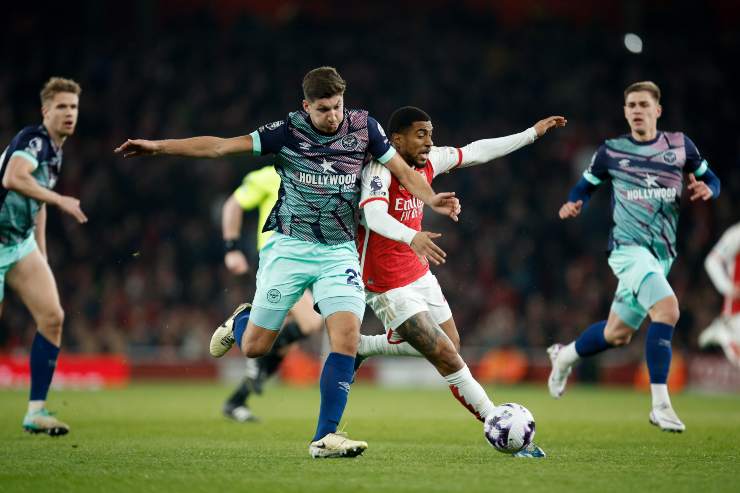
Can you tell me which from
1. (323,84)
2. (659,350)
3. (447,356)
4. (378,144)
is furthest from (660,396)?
(323,84)

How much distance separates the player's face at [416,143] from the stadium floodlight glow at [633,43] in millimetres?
17417

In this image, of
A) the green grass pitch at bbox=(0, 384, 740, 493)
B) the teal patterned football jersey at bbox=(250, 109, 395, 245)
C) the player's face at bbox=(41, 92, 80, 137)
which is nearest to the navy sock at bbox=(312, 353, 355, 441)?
the green grass pitch at bbox=(0, 384, 740, 493)

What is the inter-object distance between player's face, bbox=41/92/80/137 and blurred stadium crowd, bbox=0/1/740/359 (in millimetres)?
11679

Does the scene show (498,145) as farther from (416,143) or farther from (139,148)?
(139,148)

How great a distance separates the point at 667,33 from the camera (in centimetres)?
2512

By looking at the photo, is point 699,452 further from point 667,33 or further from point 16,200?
point 667,33

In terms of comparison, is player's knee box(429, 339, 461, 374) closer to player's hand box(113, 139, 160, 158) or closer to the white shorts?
the white shorts

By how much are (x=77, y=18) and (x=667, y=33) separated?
13384 millimetres

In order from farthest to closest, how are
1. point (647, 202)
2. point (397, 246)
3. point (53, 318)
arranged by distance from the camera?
point (647, 202) → point (53, 318) → point (397, 246)

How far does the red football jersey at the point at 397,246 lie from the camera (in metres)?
7.72

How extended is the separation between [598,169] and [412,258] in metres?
2.53

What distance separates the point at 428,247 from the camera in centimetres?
659

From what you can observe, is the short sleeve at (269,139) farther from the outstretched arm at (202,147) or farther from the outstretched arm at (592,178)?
the outstretched arm at (592,178)

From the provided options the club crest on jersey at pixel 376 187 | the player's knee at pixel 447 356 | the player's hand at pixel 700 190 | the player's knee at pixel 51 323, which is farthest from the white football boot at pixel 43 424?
the player's hand at pixel 700 190
